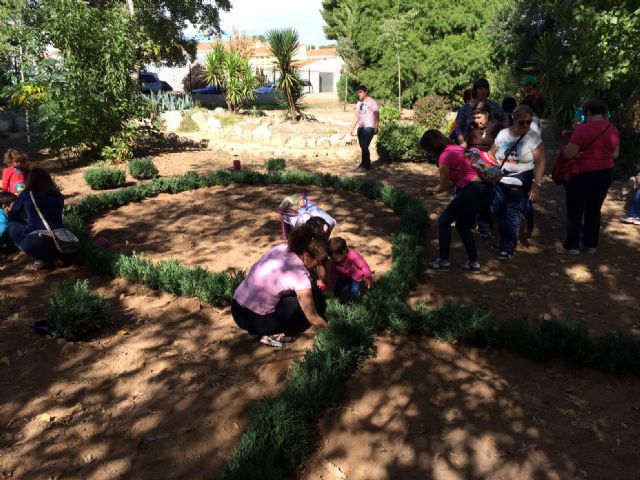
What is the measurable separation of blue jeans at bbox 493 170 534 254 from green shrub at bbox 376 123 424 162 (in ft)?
19.1

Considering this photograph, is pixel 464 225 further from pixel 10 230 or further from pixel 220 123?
pixel 220 123

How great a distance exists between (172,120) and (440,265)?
14033 millimetres

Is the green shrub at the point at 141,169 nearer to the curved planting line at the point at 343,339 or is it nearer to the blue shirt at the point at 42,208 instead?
the curved planting line at the point at 343,339

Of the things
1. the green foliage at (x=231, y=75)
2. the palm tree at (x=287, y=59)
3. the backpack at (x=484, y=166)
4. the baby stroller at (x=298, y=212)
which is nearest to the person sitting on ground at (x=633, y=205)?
the backpack at (x=484, y=166)

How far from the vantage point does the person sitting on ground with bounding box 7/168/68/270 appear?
552 cm

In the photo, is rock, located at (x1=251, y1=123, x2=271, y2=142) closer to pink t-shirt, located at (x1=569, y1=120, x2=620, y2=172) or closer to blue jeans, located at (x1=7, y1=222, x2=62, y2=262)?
blue jeans, located at (x1=7, y1=222, x2=62, y2=262)

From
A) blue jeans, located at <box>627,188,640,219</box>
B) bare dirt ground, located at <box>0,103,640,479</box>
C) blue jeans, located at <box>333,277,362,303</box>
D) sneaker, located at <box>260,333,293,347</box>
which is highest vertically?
blue jeans, located at <box>627,188,640,219</box>

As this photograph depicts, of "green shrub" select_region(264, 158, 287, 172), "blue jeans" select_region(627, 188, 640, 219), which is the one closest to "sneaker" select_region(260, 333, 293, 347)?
"blue jeans" select_region(627, 188, 640, 219)

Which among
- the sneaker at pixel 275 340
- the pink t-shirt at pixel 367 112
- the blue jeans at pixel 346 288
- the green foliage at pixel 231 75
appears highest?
the green foliage at pixel 231 75

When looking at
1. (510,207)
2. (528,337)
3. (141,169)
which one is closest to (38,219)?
(141,169)

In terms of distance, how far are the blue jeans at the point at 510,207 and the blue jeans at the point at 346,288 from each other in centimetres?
203

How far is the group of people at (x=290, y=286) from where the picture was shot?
374 centimetres

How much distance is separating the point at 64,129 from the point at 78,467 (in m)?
9.92

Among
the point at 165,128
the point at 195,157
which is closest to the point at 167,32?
the point at 165,128
